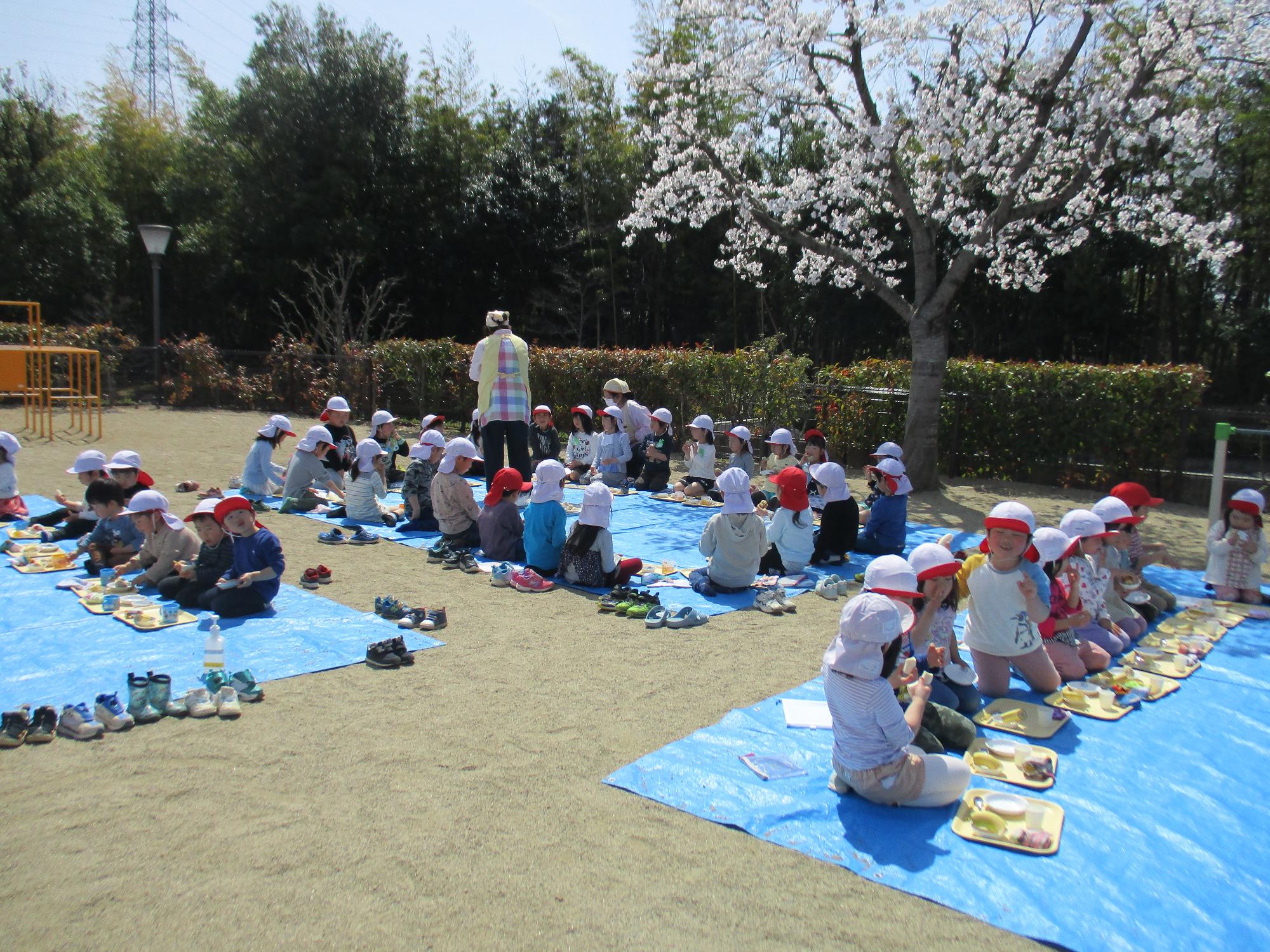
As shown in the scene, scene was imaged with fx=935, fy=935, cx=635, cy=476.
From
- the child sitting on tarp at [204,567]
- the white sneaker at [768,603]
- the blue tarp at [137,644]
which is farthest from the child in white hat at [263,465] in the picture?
the white sneaker at [768,603]

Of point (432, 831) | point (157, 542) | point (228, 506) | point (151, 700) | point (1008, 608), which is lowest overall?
point (432, 831)

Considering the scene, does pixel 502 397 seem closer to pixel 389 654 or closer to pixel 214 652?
pixel 389 654

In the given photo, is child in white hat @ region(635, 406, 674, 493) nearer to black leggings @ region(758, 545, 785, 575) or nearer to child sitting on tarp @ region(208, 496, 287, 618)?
black leggings @ region(758, 545, 785, 575)

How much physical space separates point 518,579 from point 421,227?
20.8 m

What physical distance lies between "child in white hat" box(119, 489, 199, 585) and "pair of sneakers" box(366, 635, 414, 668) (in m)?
2.12

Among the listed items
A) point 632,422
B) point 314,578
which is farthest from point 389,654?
point 632,422

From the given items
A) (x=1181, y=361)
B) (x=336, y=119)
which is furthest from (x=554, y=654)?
(x=336, y=119)

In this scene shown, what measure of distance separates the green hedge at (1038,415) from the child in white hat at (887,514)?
16.3ft

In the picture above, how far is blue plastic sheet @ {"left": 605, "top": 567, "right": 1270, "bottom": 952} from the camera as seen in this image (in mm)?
3164

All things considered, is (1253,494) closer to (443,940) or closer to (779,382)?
(443,940)

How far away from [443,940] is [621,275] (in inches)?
966

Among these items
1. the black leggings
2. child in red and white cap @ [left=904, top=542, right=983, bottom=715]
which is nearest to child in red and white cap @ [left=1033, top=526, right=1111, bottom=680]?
child in red and white cap @ [left=904, top=542, right=983, bottom=715]

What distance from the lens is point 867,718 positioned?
3.75 metres

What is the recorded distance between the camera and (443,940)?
116 inches
